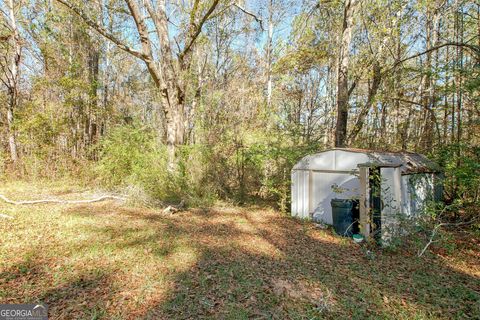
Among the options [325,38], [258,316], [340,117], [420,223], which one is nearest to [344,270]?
[258,316]

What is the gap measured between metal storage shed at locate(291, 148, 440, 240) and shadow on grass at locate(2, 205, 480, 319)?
1.17 meters

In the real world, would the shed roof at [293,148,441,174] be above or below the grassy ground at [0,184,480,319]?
above

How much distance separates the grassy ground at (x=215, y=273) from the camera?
9.07 feet

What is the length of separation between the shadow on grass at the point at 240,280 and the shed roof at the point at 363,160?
1906 mm

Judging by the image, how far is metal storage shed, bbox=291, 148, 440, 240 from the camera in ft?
16.0

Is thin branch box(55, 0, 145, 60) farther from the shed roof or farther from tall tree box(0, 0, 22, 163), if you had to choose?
the shed roof

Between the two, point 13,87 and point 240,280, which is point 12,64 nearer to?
point 13,87

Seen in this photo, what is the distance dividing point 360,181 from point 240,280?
3.27 meters

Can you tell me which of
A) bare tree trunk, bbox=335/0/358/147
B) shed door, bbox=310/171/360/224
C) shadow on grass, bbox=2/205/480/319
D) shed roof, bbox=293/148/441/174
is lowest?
shadow on grass, bbox=2/205/480/319

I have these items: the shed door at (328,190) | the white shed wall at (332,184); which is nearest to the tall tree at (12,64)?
the white shed wall at (332,184)

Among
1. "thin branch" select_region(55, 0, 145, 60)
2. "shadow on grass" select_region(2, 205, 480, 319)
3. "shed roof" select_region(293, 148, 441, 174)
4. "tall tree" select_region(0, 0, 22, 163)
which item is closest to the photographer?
"shadow on grass" select_region(2, 205, 480, 319)

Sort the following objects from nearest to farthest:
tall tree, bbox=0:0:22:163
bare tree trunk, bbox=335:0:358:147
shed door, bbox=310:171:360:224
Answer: shed door, bbox=310:171:360:224 < bare tree trunk, bbox=335:0:358:147 < tall tree, bbox=0:0:22:163

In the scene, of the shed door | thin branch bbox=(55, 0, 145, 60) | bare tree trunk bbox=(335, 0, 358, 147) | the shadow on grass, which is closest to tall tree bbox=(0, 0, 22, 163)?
thin branch bbox=(55, 0, 145, 60)

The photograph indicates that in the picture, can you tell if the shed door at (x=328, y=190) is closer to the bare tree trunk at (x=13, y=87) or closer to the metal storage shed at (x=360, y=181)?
the metal storage shed at (x=360, y=181)
